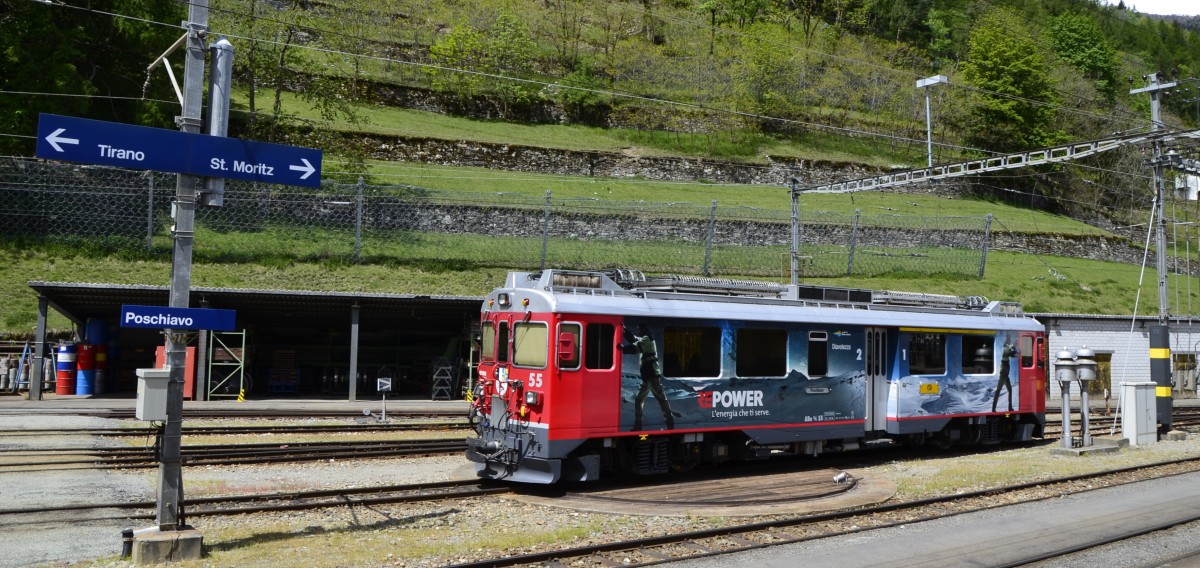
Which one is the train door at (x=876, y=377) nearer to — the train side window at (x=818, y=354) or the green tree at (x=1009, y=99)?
the train side window at (x=818, y=354)

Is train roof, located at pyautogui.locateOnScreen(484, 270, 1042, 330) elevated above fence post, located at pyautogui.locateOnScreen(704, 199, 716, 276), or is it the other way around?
fence post, located at pyautogui.locateOnScreen(704, 199, 716, 276)

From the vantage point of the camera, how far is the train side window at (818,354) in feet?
51.5

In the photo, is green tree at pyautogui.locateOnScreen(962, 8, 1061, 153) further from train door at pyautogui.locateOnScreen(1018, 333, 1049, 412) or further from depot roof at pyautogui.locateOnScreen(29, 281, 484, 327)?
depot roof at pyautogui.locateOnScreen(29, 281, 484, 327)

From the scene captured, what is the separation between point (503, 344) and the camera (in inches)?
547

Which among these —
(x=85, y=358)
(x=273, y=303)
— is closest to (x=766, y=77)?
(x=273, y=303)

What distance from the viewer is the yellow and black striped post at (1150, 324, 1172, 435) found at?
21969 millimetres

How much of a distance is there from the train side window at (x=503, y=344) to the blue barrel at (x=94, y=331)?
58.6 ft

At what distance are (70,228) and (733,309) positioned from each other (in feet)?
82.9

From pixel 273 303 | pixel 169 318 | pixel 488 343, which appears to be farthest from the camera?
pixel 273 303

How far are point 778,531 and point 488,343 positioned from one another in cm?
554

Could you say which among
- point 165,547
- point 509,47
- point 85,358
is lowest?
point 165,547

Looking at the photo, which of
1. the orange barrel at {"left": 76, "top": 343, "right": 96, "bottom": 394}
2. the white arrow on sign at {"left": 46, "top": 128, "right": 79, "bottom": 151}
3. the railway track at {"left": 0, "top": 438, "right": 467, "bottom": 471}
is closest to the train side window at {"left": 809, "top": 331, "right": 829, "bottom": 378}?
the railway track at {"left": 0, "top": 438, "right": 467, "bottom": 471}

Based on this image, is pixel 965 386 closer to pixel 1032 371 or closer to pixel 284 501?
pixel 1032 371

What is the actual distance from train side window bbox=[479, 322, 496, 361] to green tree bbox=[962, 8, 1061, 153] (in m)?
66.6
